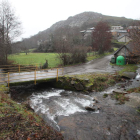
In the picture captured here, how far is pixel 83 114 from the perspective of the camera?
8250 millimetres

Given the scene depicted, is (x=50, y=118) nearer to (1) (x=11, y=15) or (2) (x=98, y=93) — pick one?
(2) (x=98, y=93)

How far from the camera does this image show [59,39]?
23.3 m

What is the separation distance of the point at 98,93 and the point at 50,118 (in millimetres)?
5900

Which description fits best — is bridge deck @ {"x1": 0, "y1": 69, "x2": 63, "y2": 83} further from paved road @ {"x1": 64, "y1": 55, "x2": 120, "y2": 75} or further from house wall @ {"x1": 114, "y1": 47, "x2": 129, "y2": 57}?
house wall @ {"x1": 114, "y1": 47, "x2": 129, "y2": 57}

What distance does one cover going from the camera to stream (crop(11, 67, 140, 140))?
6.38 metres

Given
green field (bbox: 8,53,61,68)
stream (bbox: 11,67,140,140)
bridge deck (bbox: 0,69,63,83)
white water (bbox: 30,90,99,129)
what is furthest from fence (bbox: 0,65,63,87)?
green field (bbox: 8,53,61,68)

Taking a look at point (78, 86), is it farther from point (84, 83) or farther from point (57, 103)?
point (57, 103)

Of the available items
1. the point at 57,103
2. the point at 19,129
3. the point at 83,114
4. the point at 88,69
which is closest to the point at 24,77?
the point at 57,103

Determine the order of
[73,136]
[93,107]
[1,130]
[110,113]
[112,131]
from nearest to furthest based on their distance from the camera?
[1,130] < [73,136] < [112,131] < [110,113] < [93,107]

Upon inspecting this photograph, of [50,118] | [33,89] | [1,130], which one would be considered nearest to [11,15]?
[33,89]

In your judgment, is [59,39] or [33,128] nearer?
[33,128]

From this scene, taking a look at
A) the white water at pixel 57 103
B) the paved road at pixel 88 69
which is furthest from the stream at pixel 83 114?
the paved road at pixel 88 69

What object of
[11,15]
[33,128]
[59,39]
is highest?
[11,15]

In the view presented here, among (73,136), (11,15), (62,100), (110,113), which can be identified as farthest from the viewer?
(11,15)
